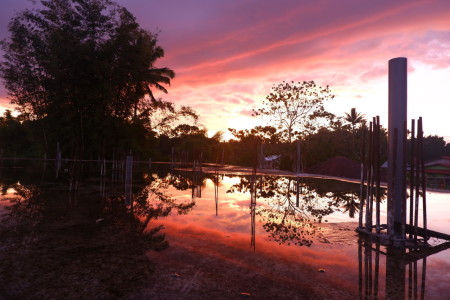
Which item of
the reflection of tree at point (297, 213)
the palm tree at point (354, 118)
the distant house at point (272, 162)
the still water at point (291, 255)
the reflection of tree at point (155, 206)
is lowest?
the reflection of tree at point (297, 213)

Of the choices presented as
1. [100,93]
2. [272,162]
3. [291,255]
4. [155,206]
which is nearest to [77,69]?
[100,93]

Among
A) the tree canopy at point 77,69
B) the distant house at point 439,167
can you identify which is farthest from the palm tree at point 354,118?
the tree canopy at point 77,69

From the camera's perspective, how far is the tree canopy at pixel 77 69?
885 inches

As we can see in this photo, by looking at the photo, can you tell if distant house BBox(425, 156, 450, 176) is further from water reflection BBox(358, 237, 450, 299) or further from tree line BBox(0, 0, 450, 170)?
water reflection BBox(358, 237, 450, 299)

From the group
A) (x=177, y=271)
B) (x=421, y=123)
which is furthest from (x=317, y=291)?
(x=421, y=123)

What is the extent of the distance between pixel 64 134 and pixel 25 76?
7183 mm

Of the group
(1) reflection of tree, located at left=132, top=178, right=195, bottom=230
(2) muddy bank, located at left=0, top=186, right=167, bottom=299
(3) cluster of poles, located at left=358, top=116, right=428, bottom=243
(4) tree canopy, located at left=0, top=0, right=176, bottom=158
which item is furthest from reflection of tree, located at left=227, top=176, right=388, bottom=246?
(4) tree canopy, located at left=0, top=0, right=176, bottom=158

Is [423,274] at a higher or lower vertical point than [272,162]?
lower

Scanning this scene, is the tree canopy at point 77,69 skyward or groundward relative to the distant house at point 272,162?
skyward

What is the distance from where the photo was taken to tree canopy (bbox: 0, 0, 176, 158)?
2248cm

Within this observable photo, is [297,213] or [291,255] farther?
[297,213]

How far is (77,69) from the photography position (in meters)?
22.2

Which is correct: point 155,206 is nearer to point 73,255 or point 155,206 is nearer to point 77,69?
point 73,255

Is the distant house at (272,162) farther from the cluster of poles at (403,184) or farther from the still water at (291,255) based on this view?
the cluster of poles at (403,184)
